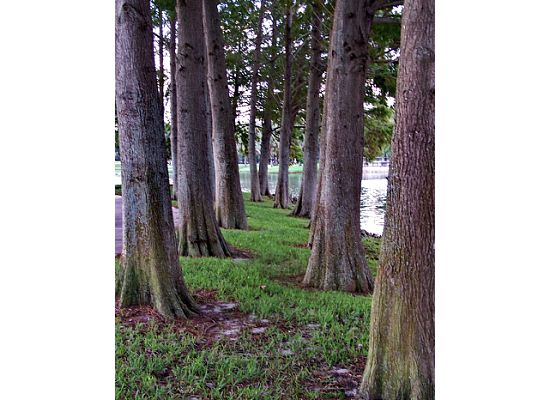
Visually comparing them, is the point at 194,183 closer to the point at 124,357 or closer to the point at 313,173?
the point at 313,173

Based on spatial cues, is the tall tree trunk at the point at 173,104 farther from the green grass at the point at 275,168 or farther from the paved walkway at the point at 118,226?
the paved walkway at the point at 118,226

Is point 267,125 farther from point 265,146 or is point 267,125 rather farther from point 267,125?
point 265,146

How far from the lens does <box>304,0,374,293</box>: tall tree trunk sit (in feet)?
11.0

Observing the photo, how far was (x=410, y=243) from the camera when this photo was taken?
1.88 metres

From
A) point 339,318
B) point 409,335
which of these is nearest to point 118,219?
point 339,318

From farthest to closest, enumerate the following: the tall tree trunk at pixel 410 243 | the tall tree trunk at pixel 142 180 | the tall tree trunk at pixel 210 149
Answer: the tall tree trunk at pixel 210 149 → the tall tree trunk at pixel 142 180 → the tall tree trunk at pixel 410 243

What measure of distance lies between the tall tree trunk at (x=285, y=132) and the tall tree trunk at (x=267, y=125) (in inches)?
4.7

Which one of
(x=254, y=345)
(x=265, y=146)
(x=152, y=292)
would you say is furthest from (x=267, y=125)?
(x=254, y=345)

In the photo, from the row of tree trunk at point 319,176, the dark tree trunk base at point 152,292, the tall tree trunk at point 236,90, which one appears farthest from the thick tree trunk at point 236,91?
the dark tree trunk base at point 152,292

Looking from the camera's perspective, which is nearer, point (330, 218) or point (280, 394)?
point (280, 394)

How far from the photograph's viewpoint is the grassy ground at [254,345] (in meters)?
2.09

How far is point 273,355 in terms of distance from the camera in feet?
7.47

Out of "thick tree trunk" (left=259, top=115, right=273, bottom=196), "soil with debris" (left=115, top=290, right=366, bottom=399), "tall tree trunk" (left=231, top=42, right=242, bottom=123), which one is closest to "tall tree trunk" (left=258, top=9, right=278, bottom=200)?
"thick tree trunk" (left=259, top=115, right=273, bottom=196)
